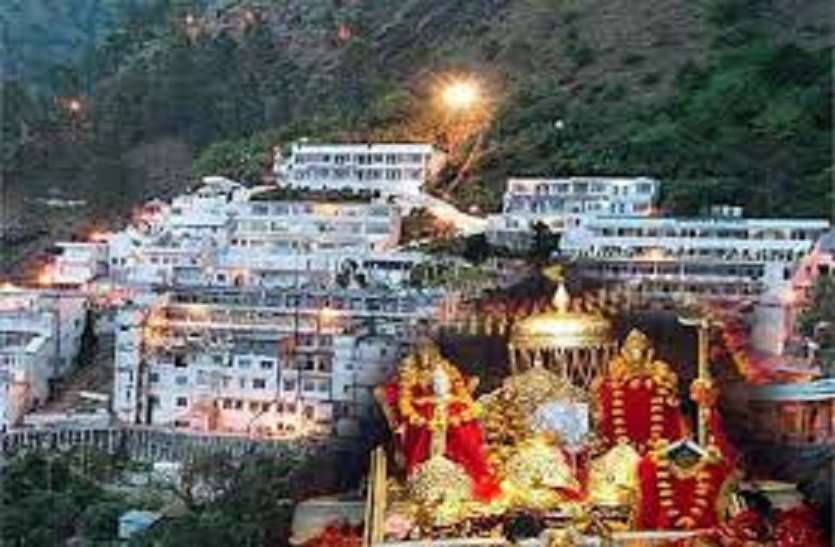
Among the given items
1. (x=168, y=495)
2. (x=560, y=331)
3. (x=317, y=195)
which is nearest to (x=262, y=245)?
(x=317, y=195)

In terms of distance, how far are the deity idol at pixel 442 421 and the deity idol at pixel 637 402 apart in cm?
43

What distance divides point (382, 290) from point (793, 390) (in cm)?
433

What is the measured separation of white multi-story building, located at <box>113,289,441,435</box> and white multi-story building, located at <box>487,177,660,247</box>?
1.61 meters

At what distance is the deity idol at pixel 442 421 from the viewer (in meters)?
4.74

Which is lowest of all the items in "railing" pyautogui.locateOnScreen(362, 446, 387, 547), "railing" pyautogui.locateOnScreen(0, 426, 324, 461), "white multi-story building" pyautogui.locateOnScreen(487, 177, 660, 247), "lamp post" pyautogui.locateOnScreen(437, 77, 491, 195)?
"railing" pyautogui.locateOnScreen(0, 426, 324, 461)

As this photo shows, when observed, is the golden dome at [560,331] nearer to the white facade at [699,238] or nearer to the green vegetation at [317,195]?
the white facade at [699,238]

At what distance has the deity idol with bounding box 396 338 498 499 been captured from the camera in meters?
4.74

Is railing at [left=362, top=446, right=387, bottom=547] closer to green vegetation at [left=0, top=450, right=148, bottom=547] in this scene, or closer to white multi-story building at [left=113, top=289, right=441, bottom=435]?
green vegetation at [left=0, top=450, right=148, bottom=547]

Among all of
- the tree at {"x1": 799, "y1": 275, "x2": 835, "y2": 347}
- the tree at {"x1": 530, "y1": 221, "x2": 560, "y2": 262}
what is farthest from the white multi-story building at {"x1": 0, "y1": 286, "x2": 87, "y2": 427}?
the tree at {"x1": 799, "y1": 275, "x2": 835, "y2": 347}

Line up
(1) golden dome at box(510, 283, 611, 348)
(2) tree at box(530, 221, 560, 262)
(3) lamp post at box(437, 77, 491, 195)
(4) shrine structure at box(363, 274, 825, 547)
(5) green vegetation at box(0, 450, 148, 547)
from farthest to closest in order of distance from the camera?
(3) lamp post at box(437, 77, 491, 195) < (2) tree at box(530, 221, 560, 262) < (5) green vegetation at box(0, 450, 148, 547) < (1) golden dome at box(510, 283, 611, 348) < (4) shrine structure at box(363, 274, 825, 547)

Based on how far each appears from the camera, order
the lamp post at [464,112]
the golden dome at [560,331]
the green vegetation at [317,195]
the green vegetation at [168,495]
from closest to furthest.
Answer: the golden dome at [560,331], the green vegetation at [168,495], the green vegetation at [317,195], the lamp post at [464,112]

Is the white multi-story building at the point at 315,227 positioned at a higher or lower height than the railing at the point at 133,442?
higher

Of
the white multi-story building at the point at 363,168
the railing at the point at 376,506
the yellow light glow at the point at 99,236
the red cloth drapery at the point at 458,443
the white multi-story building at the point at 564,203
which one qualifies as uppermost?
the white multi-story building at the point at 363,168

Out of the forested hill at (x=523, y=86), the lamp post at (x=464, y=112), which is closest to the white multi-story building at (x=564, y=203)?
the forested hill at (x=523, y=86)
